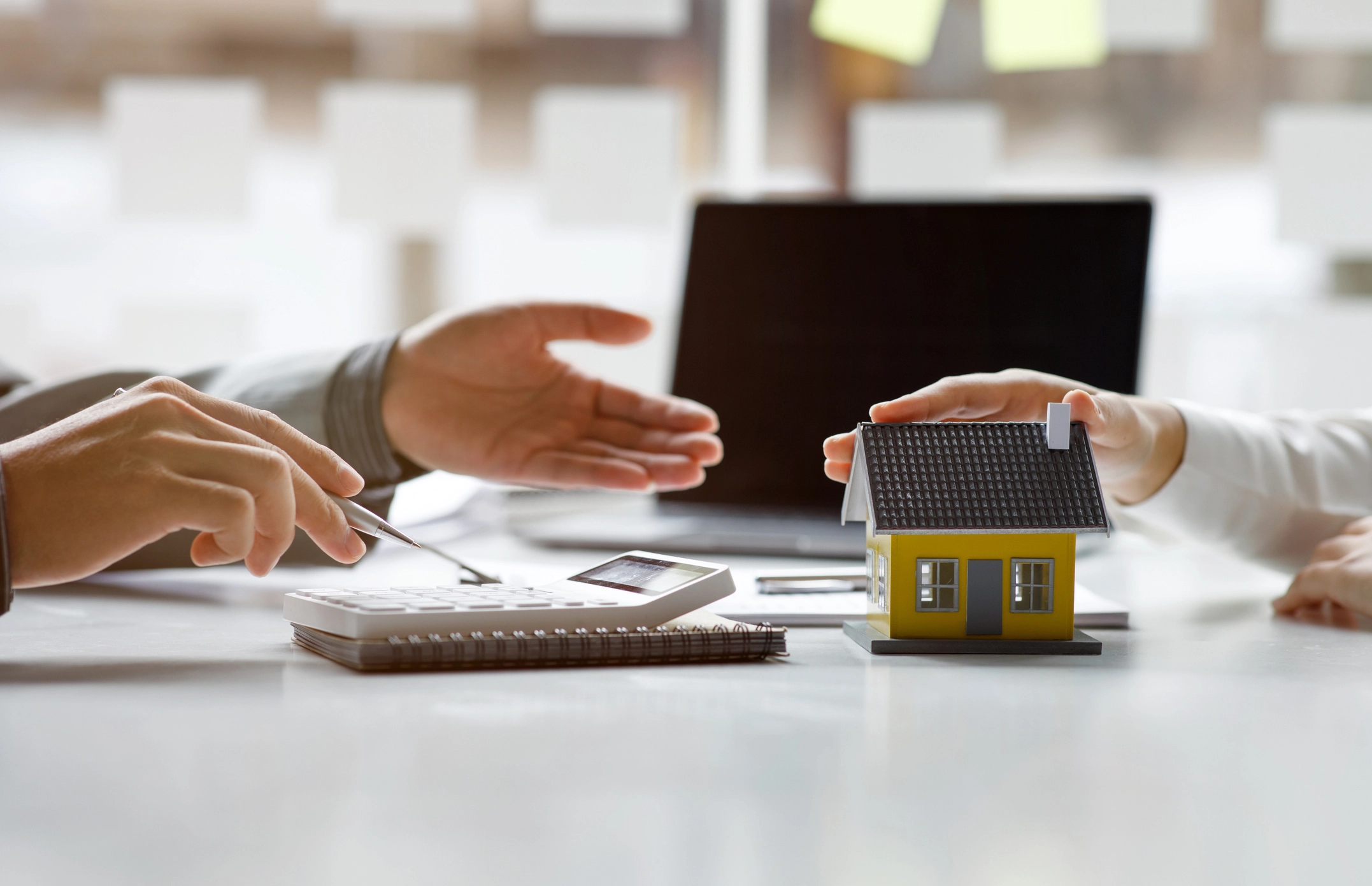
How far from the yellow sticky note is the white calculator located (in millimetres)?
1247

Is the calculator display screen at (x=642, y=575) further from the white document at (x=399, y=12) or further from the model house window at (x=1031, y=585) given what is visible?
the white document at (x=399, y=12)

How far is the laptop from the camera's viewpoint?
1.20 meters

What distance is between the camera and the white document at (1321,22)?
1.63 meters

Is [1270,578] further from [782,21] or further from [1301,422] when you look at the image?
[782,21]

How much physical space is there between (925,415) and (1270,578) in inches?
19.6

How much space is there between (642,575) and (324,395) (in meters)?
0.44

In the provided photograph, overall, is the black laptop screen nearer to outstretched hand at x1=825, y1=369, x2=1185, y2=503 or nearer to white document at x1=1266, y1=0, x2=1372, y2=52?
outstretched hand at x1=825, y1=369, x2=1185, y2=503

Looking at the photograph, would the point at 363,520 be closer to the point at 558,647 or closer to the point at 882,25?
the point at 558,647

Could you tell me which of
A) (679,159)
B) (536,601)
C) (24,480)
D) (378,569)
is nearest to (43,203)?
(679,159)

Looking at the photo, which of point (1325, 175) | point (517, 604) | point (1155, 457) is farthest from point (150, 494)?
point (1325, 175)

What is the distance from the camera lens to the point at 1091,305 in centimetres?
120

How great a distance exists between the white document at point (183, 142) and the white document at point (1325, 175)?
1464 mm

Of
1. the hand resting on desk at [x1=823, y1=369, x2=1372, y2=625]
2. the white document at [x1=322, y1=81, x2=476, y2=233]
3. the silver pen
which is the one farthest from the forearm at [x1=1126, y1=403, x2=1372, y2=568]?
the white document at [x1=322, y1=81, x2=476, y2=233]

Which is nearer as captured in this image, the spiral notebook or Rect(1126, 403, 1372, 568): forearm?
the spiral notebook
